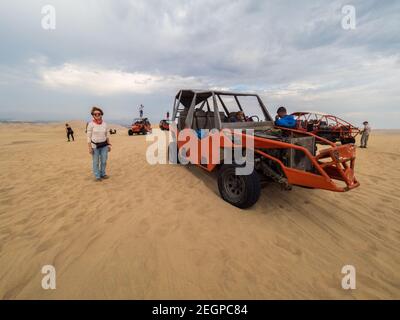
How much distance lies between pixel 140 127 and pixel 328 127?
16.2m

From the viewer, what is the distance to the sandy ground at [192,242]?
2105 mm

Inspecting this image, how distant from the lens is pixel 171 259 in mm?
2436

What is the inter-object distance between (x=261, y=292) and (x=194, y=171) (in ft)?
13.3

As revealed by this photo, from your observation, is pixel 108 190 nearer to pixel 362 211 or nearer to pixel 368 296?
pixel 368 296

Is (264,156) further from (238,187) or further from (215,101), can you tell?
(215,101)

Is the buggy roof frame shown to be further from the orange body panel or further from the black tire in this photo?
the black tire

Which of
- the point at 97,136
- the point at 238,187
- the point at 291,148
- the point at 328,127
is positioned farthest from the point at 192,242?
the point at 328,127

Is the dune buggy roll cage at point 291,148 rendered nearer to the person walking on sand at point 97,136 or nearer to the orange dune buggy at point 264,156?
the orange dune buggy at point 264,156

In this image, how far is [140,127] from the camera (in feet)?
69.4

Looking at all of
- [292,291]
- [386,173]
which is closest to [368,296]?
[292,291]

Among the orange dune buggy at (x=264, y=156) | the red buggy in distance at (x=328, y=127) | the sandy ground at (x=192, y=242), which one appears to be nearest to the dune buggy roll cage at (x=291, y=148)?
the orange dune buggy at (x=264, y=156)

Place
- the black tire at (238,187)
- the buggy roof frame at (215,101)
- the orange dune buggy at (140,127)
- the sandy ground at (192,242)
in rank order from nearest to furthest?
the sandy ground at (192,242) → the black tire at (238,187) → the buggy roof frame at (215,101) → the orange dune buggy at (140,127)

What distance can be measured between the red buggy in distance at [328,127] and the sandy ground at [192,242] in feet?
27.4

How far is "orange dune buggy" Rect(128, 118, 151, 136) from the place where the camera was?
68.5ft
